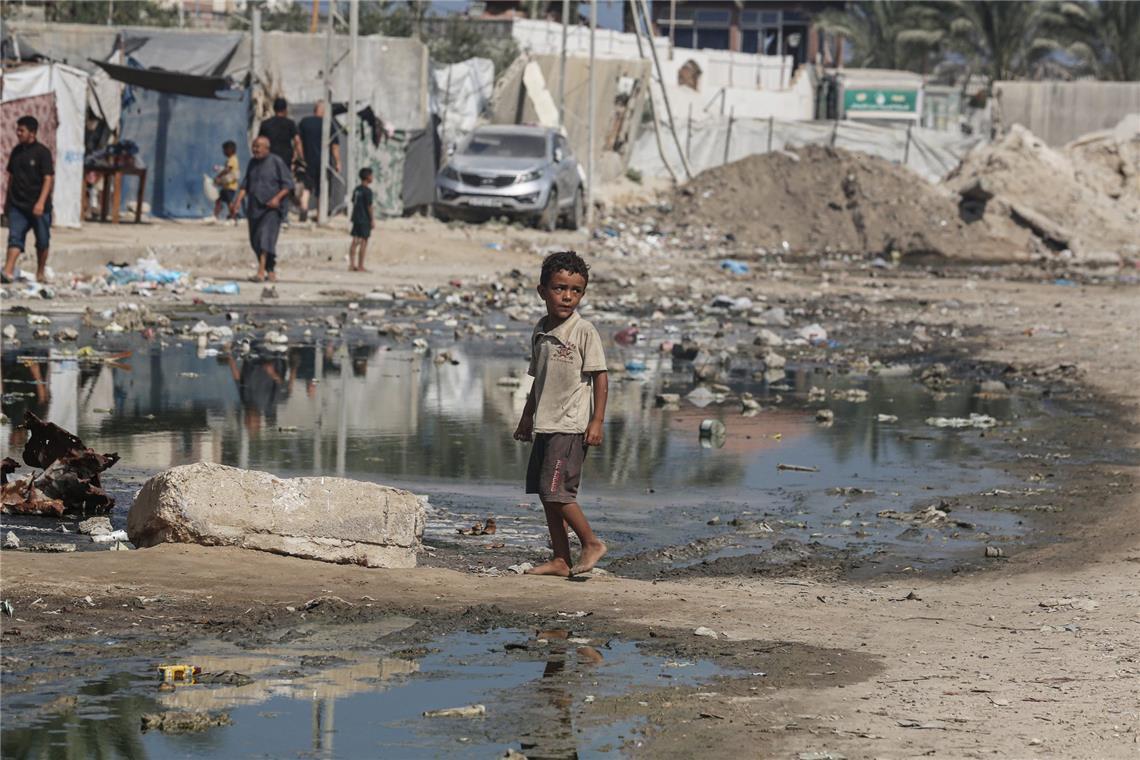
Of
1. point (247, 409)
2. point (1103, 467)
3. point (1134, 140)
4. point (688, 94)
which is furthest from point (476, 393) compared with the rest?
point (688, 94)

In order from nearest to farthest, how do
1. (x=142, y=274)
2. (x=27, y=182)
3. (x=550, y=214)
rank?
(x=27, y=182) < (x=142, y=274) < (x=550, y=214)

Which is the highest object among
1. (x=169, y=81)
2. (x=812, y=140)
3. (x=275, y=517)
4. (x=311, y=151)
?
(x=812, y=140)

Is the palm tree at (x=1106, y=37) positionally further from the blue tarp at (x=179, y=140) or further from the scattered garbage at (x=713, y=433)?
the scattered garbage at (x=713, y=433)

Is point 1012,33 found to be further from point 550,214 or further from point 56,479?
point 56,479

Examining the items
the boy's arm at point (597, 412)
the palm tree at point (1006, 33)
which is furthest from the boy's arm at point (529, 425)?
the palm tree at point (1006, 33)

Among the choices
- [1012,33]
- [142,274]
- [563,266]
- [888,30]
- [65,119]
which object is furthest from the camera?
[888,30]

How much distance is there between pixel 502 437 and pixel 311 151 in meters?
18.0

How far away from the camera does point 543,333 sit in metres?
6.74

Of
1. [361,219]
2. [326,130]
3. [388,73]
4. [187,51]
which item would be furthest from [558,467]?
[388,73]

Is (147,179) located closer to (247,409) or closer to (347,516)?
(247,409)

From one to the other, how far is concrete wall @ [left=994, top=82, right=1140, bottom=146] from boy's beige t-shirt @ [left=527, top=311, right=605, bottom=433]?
48.1m

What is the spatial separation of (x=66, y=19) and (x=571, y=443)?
3778 centimetres

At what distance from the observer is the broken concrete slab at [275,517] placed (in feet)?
20.9

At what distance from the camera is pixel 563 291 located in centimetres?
660
